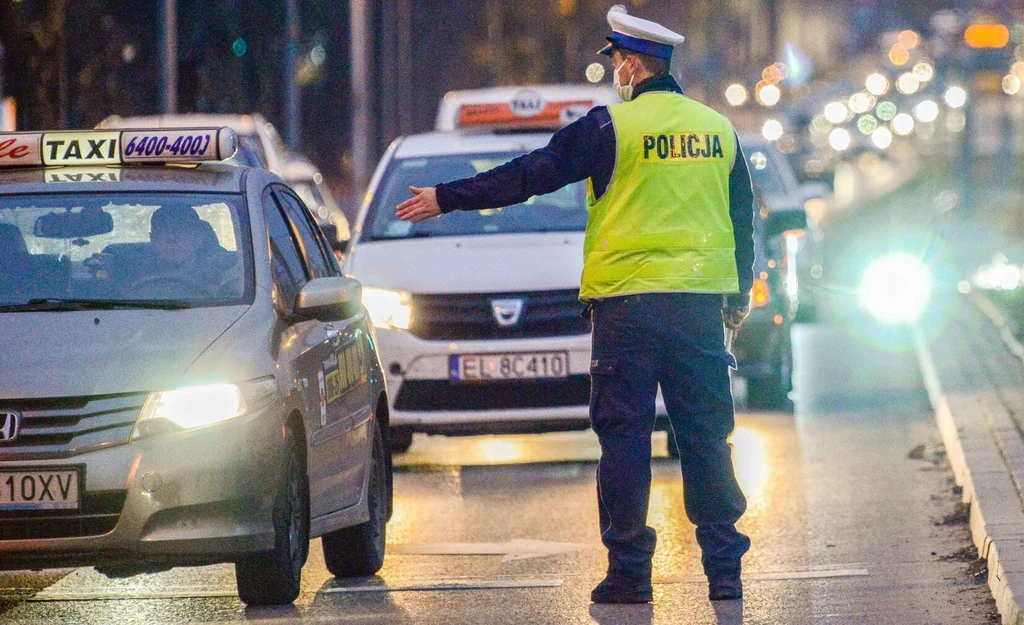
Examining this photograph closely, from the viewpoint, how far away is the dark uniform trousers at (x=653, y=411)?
694cm

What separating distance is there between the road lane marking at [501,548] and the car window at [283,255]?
4.59ft

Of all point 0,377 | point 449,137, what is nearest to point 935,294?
point 449,137

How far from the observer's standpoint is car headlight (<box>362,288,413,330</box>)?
11.1 meters

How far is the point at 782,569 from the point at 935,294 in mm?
19481

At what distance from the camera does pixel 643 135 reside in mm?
6961

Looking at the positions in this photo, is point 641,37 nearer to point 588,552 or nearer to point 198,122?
point 588,552

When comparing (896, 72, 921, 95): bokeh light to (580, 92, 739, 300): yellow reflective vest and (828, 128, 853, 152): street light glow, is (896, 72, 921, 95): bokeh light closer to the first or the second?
(828, 128, 853, 152): street light glow

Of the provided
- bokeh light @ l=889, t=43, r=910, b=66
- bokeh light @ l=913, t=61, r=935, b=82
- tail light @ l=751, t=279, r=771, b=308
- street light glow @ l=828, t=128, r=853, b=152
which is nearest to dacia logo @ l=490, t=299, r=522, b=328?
tail light @ l=751, t=279, r=771, b=308

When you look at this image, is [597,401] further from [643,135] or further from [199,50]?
[199,50]

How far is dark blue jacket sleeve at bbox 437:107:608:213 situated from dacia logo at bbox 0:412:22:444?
144cm

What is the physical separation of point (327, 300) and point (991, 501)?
2950 millimetres

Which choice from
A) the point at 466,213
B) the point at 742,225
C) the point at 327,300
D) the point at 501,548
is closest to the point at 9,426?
the point at 327,300

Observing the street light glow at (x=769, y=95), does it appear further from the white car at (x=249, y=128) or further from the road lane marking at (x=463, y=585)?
the road lane marking at (x=463, y=585)

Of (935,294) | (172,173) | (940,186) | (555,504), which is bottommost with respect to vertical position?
(940,186)
